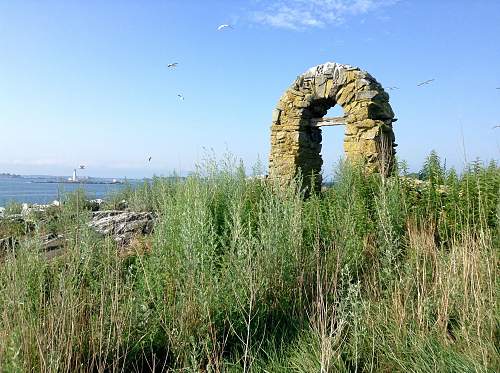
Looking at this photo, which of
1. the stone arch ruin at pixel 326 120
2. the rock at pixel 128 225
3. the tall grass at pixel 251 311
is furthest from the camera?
the stone arch ruin at pixel 326 120

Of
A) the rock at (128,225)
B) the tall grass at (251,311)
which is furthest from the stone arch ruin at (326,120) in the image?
the tall grass at (251,311)

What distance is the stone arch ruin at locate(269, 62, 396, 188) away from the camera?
8.34 meters

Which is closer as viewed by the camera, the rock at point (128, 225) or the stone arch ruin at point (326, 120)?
the rock at point (128, 225)

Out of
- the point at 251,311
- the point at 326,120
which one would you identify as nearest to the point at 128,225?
the point at 326,120

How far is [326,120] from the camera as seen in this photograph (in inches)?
383

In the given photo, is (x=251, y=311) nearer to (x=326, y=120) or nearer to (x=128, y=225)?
(x=128, y=225)

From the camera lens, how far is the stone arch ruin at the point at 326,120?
834 cm

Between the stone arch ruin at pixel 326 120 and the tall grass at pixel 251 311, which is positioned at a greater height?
the stone arch ruin at pixel 326 120

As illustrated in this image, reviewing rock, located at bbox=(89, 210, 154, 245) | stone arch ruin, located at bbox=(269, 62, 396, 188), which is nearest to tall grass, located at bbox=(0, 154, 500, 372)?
rock, located at bbox=(89, 210, 154, 245)

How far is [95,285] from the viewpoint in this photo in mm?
3701

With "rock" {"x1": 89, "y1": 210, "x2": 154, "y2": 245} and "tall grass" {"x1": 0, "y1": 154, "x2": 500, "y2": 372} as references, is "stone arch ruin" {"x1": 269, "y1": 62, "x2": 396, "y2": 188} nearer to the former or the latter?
"rock" {"x1": 89, "y1": 210, "x2": 154, "y2": 245}

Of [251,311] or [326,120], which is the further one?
[326,120]

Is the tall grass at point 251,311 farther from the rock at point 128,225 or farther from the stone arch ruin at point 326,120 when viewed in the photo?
the stone arch ruin at point 326,120

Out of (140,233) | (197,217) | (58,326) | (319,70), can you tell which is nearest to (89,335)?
(58,326)
